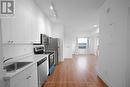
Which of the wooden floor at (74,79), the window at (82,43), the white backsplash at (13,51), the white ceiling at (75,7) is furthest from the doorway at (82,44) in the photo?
the white backsplash at (13,51)

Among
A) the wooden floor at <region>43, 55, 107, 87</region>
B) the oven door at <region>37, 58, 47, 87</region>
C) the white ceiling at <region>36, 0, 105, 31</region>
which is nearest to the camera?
the oven door at <region>37, 58, 47, 87</region>

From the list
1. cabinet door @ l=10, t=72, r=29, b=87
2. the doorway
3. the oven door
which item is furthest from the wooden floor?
the doorway

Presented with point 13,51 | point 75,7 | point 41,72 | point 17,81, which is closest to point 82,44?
point 75,7

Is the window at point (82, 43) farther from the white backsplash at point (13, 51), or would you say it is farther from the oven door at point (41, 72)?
the white backsplash at point (13, 51)

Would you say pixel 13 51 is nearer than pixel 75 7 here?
Yes

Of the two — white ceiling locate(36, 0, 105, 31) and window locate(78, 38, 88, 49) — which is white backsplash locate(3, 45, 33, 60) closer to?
white ceiling locate(36, 0, 105, 31)

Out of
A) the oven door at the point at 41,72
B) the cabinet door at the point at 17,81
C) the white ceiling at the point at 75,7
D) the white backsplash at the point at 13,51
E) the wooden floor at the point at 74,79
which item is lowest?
the wooden floor at the point at 74,79

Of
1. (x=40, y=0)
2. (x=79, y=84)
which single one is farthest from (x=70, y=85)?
(x=40, y=0)

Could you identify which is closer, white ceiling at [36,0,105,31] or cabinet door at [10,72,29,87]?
cabinet door at [10,72,29,87]

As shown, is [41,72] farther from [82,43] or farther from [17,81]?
[82,43]

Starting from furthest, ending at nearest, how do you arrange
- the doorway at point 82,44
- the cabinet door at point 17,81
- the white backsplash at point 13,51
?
1. the doorway at point 82,44
2. the white backsplash at point 13,51
3. the cabinet door at point 17,81

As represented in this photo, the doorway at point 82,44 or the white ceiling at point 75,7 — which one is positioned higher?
the white ceiling at point 75,7

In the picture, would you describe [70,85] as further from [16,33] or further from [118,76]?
[16,33]

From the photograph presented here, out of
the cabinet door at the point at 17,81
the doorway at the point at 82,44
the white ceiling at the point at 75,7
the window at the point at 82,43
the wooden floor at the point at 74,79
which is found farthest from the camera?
the window at the point at 82,43
